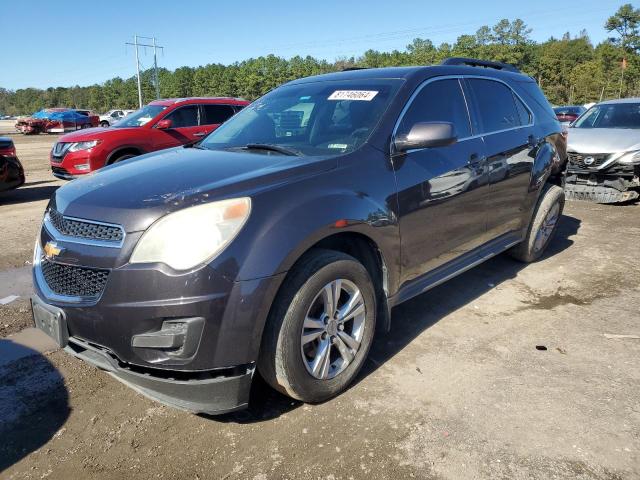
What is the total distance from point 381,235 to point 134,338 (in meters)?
1.47

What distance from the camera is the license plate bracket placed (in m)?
2.46

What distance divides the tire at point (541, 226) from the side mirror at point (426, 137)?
2257mm

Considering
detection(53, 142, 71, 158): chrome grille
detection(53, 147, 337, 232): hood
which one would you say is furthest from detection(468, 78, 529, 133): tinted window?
detection(53, 142, 71, 158): chrome grille

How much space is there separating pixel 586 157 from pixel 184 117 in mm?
7226

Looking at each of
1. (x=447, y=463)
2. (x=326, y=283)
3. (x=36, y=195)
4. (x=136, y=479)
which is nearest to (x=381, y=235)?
(x=326, y=283)

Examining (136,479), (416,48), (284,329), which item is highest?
(416,48)

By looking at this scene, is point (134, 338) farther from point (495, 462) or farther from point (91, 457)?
point (495, 462)

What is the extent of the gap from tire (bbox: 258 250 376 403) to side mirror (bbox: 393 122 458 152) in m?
0.86

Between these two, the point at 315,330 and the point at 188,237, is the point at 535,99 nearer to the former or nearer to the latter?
the point at 315,330

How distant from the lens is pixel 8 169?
8.59 m

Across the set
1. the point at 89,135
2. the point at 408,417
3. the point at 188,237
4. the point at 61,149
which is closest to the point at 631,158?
the point at 408,417

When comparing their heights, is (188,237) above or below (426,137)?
below

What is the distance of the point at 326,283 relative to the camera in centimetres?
265

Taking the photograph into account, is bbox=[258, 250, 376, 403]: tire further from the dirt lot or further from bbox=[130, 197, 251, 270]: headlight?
bbox=[130, 197, 251, 270]: headlight
